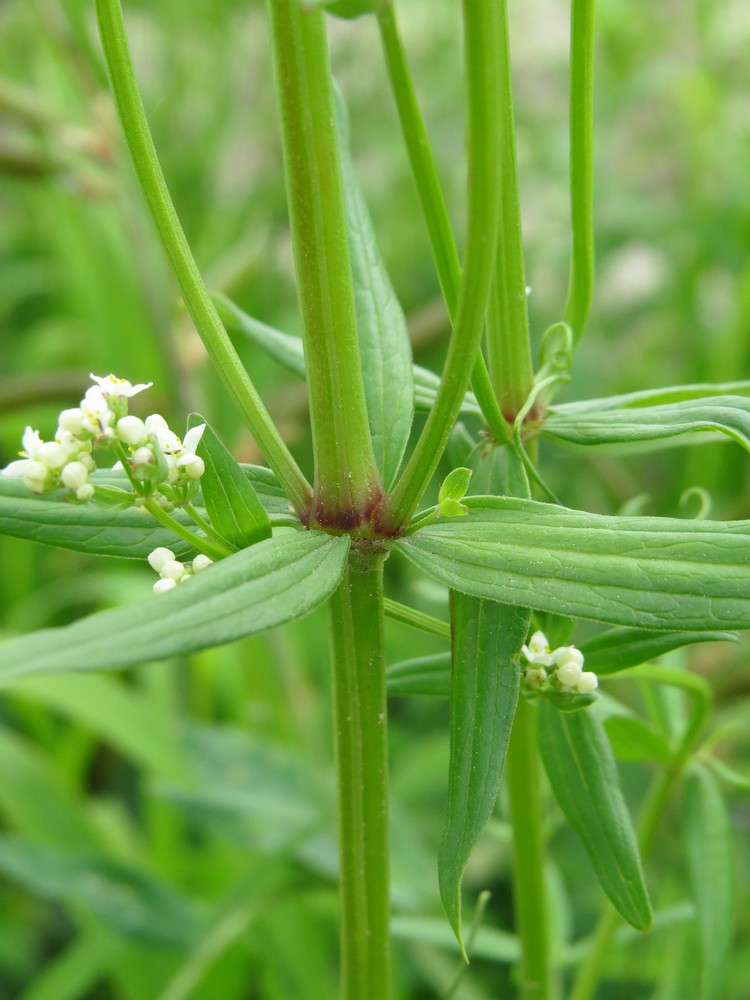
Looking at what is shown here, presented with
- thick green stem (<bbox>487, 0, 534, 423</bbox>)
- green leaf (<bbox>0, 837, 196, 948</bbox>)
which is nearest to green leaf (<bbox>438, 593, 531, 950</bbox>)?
thick green stem (<bbox>487, 0, 534, 423</bbox>)

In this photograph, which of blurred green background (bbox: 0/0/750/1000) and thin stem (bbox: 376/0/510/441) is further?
blurred green background (bbox: 0/0/750/1000)

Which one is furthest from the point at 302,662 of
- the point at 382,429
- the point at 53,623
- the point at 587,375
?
the point at 382,429

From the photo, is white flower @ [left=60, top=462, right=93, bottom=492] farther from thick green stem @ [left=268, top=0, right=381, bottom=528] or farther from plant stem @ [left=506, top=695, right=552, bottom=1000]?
plant stem @ [left=506, top=695, right=552, bottom=1000]

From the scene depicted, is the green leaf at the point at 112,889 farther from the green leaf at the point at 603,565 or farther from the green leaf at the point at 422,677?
the green leaf at the point at 603,565

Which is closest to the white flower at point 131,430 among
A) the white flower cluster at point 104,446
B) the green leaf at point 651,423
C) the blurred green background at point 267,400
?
the white flower cluster at point 104,446

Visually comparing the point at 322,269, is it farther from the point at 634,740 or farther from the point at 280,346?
the point at 634,740
